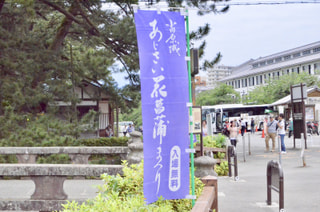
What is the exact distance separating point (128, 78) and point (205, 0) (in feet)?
15.0

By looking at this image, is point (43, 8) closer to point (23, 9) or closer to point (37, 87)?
point (23, 9)

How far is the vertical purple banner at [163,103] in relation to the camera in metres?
4.18

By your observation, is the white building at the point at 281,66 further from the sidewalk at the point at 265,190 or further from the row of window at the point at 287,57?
the sidewalk at the point at 265,190

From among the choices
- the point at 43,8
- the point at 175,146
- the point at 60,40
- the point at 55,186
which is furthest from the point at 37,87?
the point at 175,146

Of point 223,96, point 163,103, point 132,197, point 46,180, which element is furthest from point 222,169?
point 223,96

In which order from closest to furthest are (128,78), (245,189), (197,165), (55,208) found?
(197,165) → (55,208) → (245,189) → (128,78)

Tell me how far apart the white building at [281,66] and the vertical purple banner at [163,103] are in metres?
62.6

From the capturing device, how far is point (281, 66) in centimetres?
7625

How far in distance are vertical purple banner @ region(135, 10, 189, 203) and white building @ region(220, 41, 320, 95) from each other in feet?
205

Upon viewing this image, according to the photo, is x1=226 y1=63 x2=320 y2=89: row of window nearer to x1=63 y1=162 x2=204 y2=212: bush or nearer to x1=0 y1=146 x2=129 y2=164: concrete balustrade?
x1=0 y1=146 x2=129 y2=164: concrete balustrade

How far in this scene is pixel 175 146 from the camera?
14.2 feet

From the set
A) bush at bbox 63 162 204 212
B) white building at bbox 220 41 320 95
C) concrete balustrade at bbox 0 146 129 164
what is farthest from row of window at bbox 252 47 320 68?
bush at bbox 63 162 204 212

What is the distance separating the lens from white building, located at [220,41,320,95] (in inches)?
2776

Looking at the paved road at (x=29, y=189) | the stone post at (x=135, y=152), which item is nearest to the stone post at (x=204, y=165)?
the stone post at (x=135, y=152)
